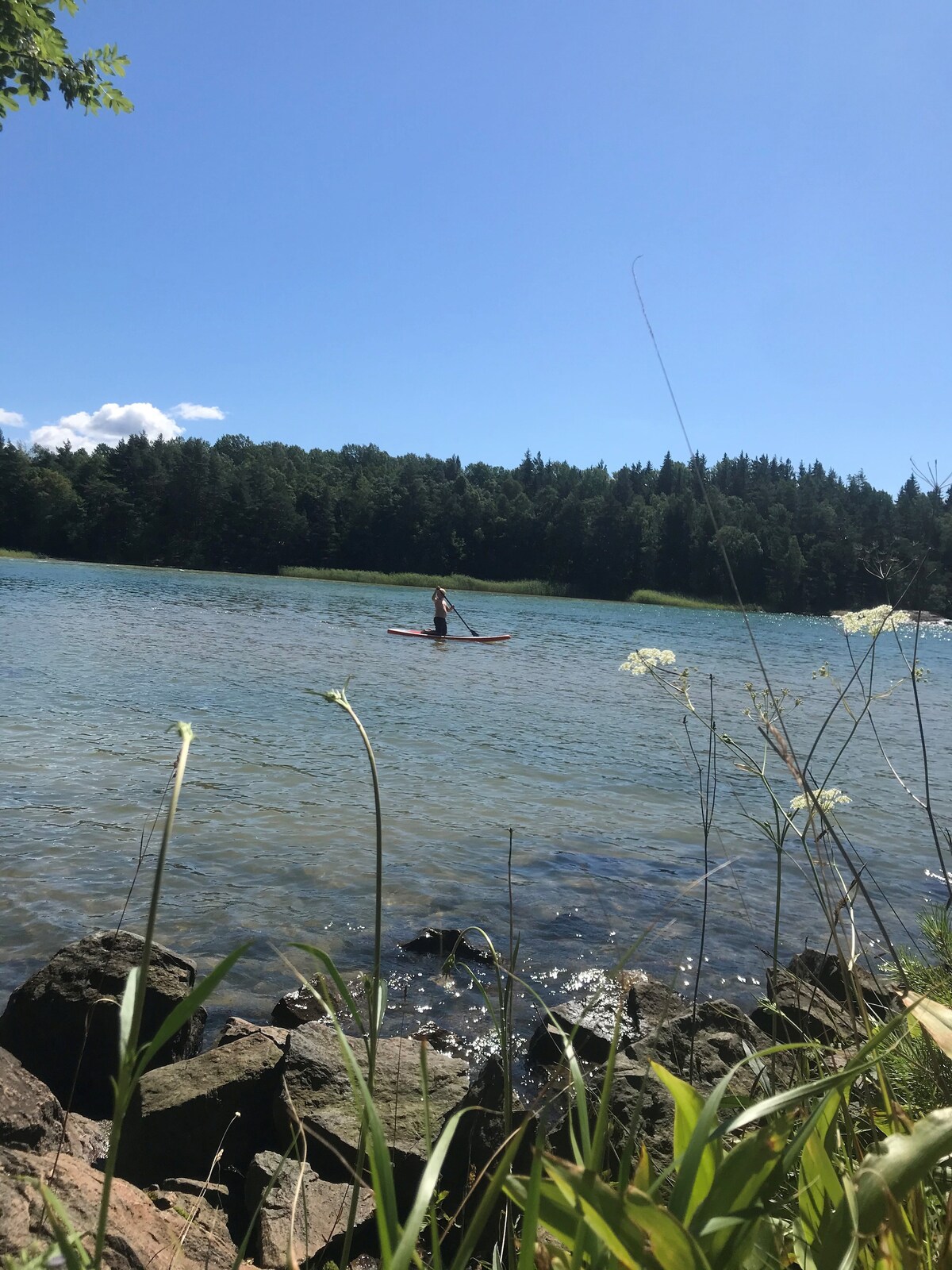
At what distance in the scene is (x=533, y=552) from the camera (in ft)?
377

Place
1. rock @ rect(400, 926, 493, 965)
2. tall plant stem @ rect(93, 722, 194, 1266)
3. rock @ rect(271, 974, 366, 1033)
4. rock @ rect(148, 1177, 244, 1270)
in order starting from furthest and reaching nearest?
rock @ rect(400, 926, 493, 965)
rock @ rect(271, 974, 366, 1033)
rock @ rect(148, 1177, 244, 1270)
tall plant stem @ rect(93, 722, 194, 1266)

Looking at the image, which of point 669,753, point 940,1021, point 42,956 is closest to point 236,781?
point 42,956

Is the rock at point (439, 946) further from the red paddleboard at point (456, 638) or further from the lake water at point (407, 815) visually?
the red paddleboard at point (456, 638)

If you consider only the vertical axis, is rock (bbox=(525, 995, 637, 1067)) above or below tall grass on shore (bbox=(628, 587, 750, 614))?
below

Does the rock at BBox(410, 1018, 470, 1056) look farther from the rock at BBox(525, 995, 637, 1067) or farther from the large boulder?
the large boulder

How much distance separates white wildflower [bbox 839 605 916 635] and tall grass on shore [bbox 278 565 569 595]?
90194mm

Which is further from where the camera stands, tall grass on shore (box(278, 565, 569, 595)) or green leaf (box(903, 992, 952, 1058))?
tall grass on shore (box(278, 565, 569, 595))

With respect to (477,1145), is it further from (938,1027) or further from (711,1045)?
(938,1027)

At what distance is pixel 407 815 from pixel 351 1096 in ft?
19.1

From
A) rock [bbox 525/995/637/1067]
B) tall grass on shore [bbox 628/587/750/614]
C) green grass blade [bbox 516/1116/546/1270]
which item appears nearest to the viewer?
green grass blade [bbox 516/1116/546/1270]

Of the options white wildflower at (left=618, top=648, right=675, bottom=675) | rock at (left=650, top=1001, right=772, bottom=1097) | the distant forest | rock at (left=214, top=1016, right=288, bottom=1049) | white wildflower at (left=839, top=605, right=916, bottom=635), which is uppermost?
the distant forest

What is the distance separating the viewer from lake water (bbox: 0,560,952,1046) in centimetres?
627

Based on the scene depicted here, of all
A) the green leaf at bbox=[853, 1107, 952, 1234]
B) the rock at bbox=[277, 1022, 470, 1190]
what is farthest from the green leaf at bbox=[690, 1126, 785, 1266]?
the rock at bbox=[277, 1022, 470, 1190]

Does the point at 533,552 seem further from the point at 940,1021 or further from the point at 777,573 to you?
the point at 940,1021
